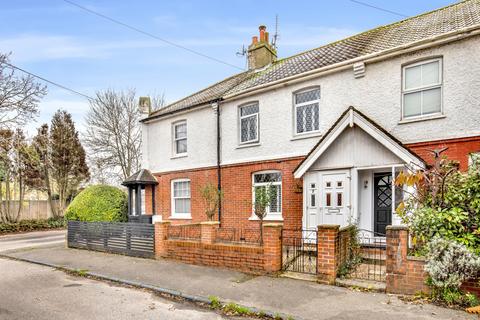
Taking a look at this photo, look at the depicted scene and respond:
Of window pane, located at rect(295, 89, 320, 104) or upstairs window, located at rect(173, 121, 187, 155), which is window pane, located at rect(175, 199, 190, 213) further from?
window pane, located at rect(295, 89, 320, 104)

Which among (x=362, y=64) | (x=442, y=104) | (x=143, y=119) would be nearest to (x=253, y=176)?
(x=362, y=64)

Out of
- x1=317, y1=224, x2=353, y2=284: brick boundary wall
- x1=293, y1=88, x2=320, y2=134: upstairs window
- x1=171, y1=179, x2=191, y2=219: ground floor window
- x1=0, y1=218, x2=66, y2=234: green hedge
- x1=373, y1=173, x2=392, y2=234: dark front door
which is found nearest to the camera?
x1=317, y1=224, x2=353, y2=284: brick boundary wall

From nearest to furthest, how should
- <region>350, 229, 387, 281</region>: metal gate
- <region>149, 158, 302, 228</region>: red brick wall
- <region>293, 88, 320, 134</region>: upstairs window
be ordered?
<region>350, 229, 387, 281</region>: metal gate → <region>293, 88, 320, 134</region>: upstairs window → <region>149, 158, 302, 228</region>: red brick wall

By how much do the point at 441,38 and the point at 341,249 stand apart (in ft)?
20.5

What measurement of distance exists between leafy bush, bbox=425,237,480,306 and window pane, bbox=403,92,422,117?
181 inches

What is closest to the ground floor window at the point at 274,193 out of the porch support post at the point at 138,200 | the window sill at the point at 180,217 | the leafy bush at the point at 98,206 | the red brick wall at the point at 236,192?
the red brick wall at the point at 236,192

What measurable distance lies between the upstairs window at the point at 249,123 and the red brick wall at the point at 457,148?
19.5 ft

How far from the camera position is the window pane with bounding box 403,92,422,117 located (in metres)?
9.08

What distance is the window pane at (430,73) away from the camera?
347 inches

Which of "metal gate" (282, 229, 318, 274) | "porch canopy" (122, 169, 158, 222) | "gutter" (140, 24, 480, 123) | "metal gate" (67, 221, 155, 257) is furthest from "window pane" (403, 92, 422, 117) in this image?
"porch canopy" (122, 169, 158, 222)

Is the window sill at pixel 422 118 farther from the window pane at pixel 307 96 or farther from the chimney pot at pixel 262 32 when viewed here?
the chimney pot at pixel 262 32

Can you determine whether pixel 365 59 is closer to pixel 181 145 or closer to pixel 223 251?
pixel 223 251

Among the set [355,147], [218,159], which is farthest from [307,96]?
[218,159]

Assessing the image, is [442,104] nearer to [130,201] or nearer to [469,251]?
[469,251]
